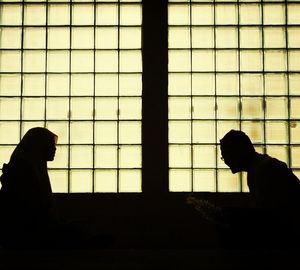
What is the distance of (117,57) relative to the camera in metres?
5.52

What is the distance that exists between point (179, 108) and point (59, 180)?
136cm

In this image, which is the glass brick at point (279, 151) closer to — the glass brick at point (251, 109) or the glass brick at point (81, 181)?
the glass brick at point (251, 109)

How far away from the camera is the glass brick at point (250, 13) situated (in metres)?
5.52

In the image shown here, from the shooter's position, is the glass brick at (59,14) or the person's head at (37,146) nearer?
the person's head at (37,146)

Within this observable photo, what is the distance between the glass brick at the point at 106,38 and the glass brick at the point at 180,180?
4.52ft

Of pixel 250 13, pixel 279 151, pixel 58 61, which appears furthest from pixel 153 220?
pixel 250 13

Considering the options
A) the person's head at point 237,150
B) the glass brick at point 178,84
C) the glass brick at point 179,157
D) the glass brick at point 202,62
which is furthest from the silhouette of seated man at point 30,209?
the glass brick at point 202,62

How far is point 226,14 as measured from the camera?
554 cm

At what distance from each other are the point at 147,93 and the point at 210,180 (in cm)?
104

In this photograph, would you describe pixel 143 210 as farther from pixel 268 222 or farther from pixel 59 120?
pixel 268 222

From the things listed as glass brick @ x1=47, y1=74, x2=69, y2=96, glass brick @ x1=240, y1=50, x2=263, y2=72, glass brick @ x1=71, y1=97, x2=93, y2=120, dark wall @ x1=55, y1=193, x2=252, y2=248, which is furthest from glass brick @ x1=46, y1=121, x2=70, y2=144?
glass brick @ x1=240, y1=50, x2=263, y2=72

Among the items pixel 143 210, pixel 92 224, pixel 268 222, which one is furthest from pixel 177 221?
pixel 268 222

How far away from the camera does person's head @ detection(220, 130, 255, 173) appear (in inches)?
141

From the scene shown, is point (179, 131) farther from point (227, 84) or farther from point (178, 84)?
point (227, 84)
